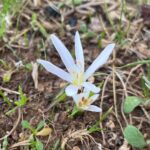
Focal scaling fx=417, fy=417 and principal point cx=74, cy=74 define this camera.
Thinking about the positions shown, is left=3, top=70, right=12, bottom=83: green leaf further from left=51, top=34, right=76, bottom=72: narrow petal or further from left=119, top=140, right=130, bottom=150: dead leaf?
left=119, top=140, right=130, bottom=150: dead leaf

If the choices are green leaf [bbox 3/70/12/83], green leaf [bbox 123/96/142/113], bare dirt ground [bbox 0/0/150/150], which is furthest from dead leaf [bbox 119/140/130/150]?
green leaf [bbox 3/70/12/83]

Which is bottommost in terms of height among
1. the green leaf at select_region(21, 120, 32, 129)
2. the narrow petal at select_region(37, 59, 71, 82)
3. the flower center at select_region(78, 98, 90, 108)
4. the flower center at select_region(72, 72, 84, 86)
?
the green leaf at select_region(21, 120, 32, 129)

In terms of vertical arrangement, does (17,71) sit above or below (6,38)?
below

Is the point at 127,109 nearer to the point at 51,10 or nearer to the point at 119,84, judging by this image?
the point at 119,84

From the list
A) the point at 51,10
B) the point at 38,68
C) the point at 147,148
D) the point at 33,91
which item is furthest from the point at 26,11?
the point at 147,148

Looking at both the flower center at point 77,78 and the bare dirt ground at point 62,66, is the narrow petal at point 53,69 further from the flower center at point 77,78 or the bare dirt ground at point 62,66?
the bare dirt ground at point 62,66

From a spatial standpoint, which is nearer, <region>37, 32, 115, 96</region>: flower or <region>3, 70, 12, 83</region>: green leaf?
<region>37, 32, 115, 96</region>: flower
